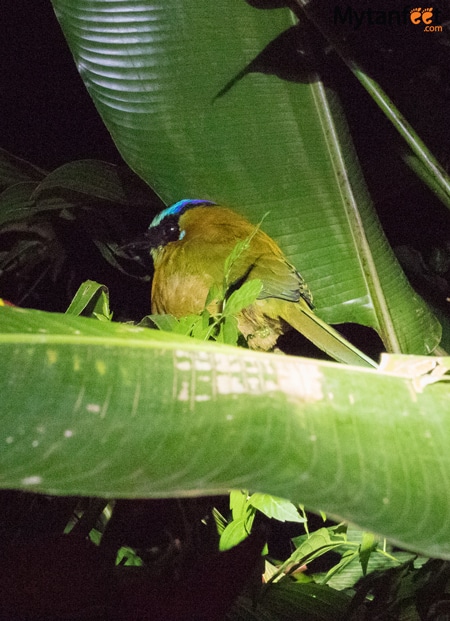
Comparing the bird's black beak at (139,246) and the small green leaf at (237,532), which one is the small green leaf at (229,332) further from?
the bird's black beak at (139,246)

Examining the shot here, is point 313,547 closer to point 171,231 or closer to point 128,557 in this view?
point 128,557

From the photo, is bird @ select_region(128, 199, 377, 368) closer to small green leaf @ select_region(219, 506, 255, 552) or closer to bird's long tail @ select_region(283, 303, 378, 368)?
bird's long tail @ select_region(283, 303, 378, 368)

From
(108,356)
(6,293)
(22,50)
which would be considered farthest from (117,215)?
(108,356)

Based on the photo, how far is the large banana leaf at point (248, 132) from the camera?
0.91 metres

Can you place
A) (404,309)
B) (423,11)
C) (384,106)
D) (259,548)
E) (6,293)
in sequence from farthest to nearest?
(6,293), (423,11), (404,309), (384,106), (259,548)

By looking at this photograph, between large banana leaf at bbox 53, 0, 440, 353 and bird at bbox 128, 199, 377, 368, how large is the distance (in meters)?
0.04

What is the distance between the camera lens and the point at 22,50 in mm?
1585

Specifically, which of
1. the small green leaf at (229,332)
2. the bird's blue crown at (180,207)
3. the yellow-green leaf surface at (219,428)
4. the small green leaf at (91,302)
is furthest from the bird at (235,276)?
the yellow-green leaf surface at (219,428)

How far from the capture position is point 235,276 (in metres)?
1.05

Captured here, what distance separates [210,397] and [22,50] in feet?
5.27

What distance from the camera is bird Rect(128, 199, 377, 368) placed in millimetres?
1000

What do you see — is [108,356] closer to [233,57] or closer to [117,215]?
[233,57]

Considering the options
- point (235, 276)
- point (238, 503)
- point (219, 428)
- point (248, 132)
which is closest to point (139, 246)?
point (235, 276)

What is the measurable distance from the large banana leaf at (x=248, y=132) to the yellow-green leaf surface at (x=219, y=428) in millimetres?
599
